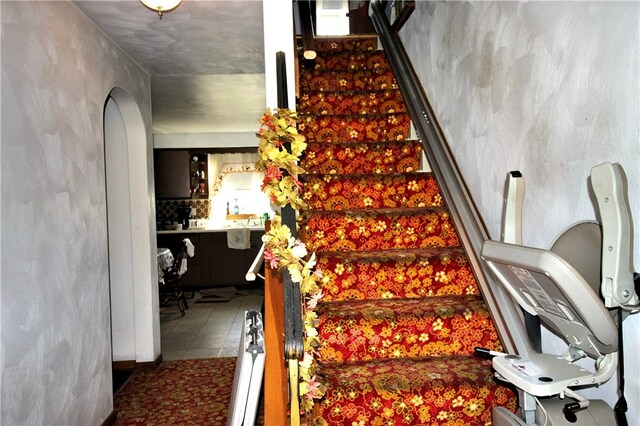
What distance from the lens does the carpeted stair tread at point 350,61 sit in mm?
4074

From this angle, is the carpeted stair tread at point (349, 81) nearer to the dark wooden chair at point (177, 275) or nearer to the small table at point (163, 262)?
the small table at point (163, 262)

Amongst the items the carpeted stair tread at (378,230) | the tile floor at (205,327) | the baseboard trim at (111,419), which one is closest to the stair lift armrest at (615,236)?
the carpeted stair tread at (378,230)

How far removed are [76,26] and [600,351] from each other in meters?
3.29

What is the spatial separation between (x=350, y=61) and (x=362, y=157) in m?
1.28

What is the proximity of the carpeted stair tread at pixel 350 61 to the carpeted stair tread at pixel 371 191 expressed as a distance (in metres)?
1.47

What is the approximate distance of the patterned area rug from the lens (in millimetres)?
3402

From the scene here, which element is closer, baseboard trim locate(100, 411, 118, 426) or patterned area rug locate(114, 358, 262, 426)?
baseboard trim locate(100, 411, 118, 426)

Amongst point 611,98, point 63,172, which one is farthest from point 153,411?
point 611,98

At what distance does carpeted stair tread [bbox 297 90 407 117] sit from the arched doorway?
5.64 ft

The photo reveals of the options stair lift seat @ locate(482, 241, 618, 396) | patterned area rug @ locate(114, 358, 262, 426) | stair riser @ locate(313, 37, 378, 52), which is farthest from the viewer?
stair riser @ locate(313, 37, 378, 52)

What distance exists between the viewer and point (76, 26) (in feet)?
9.66

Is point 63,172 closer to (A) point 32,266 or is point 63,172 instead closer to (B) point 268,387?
(A) point 32,266

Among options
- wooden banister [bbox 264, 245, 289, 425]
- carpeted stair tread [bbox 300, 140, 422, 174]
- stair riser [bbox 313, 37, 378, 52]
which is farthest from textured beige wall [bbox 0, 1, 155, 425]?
stair riser [bbox 313, 37, 378, 52]

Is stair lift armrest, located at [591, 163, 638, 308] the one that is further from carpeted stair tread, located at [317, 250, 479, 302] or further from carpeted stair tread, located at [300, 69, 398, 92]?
carpeted stair tread, located at [300, 69, 398, 92]
